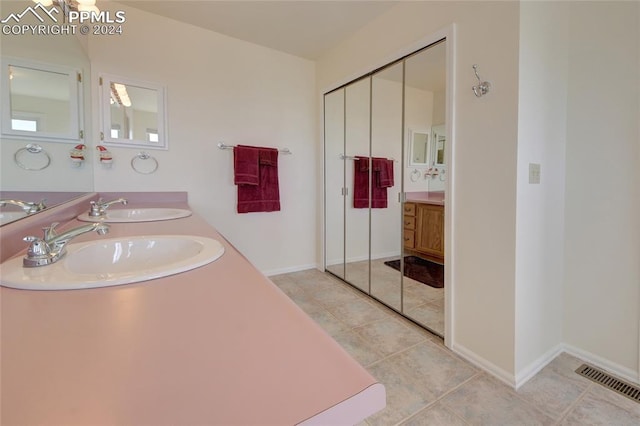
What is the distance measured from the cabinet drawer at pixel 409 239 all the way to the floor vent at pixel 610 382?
1166 millimetres

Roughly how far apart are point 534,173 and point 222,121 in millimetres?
2447

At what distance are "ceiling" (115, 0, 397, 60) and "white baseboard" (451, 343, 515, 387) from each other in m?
2.42

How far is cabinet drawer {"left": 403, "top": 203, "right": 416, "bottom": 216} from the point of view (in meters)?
2.24

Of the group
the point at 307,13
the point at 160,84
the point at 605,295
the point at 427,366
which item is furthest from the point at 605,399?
the point at 160,84

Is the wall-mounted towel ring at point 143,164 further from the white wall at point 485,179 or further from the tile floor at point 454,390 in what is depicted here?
the white wall at point 485,179

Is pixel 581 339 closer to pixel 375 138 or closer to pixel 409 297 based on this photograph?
pixel 409 297

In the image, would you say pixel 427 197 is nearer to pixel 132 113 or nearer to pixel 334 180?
pixel 334 180

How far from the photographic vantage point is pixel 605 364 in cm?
161

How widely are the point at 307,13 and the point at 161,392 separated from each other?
2.70 metres

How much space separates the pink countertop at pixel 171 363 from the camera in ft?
0.94

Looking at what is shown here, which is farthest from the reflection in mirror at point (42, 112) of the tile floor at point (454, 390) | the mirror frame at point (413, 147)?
the mirror frame at point (413, 147)

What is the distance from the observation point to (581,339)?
67.9 inches

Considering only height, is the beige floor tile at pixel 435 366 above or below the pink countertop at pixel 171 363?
below

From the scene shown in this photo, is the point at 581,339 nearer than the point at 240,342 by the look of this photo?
No
